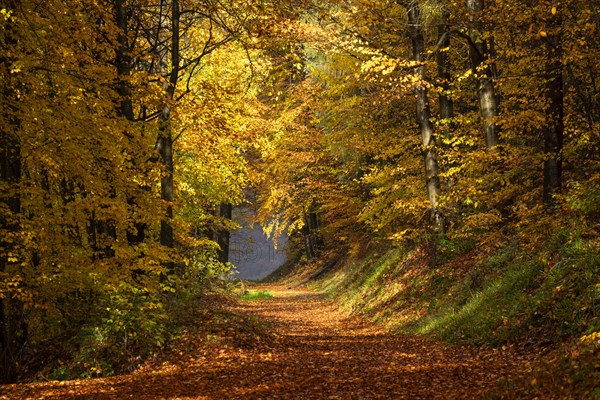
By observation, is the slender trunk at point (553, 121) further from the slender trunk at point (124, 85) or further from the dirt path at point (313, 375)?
the slender trunk at point (124, 85)

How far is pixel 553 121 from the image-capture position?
37.6ft

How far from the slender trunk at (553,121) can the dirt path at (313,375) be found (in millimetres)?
4467

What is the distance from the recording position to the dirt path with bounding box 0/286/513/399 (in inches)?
290

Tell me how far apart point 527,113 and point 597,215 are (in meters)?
2.95

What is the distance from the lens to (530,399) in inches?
214

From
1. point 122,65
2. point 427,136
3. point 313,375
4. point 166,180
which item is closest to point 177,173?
point 166,180

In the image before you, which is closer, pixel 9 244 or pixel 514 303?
pixel 514 303

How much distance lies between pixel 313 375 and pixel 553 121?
291 inches

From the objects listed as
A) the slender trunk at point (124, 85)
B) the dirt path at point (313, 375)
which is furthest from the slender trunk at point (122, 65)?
the dirt path at point (313, 375)

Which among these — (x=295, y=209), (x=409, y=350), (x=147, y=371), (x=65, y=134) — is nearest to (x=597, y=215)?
(x=409, y=350)

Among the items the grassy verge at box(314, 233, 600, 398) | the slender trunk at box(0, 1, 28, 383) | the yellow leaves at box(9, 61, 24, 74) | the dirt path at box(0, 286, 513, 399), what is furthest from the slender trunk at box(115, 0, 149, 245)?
the grassy verge at box(314, 233, 600, 398)

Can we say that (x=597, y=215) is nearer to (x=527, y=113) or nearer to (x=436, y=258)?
(x=527, y=113)

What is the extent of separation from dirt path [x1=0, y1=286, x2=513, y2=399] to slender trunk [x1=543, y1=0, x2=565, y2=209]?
447 centimetres

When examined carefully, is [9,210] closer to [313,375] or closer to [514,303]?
[313,375]
